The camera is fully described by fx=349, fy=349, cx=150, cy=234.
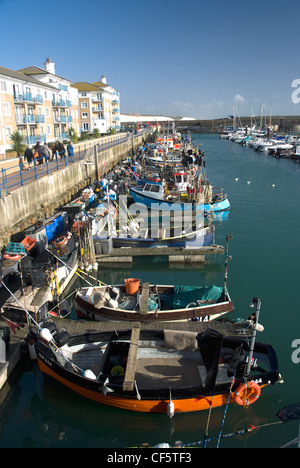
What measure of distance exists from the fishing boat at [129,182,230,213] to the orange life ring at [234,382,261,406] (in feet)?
53.2

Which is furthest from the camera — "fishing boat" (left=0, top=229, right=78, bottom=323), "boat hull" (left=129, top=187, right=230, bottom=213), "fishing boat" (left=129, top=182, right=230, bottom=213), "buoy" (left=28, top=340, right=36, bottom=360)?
"fishing boat" (left=129, top=182, right=230, bottom=213)

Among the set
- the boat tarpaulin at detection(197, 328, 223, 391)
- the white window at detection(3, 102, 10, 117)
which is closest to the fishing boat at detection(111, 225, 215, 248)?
the boat tarpaulin at detection(197, 328, 223, 391)

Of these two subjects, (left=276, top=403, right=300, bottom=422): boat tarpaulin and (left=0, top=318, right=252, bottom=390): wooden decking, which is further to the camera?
(left=0, top=318, right=252, bottom=390): wooden decking

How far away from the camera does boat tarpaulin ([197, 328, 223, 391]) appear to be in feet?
25.3

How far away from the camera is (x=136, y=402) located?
7.98 metres

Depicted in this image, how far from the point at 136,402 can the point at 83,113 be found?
63290 millimetres

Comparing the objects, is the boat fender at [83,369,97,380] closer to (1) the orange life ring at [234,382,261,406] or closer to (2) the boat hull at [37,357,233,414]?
(2) the boat hull at [37,357,233,414]

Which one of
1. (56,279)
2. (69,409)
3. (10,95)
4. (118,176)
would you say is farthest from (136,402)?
(10,95)

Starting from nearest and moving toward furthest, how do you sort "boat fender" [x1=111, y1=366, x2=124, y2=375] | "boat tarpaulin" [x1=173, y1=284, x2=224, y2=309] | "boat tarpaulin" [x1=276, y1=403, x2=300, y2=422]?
"boat tarpaulin" [x1=276, y1=403, x2=300, y2=422]
"boat fender" [x1=111, y1=366, x2=124, y2=375]
"boat tarpaulin" [x1=173, y1=284, x2=224, y2=309]

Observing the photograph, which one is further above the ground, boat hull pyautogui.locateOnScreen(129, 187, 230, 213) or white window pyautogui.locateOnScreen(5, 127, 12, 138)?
white window pyautogui.locateOnScreen(5, 127, 12, 138)

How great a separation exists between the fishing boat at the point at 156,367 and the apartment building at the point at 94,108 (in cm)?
5851

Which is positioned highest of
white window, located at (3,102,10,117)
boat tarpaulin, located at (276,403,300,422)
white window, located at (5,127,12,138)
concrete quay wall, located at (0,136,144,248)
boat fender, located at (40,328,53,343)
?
white window, located at (3,102,10,117)
